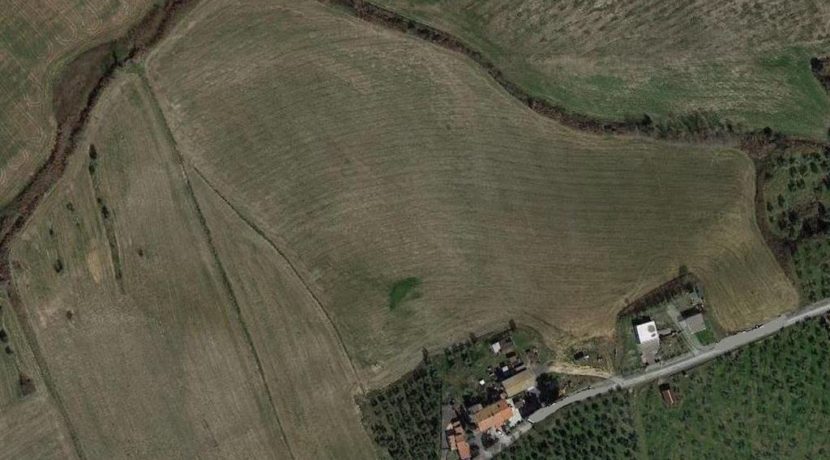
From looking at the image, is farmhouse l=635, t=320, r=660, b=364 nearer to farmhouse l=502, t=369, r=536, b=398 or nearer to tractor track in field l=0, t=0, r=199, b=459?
farmhouse l=502, t=369, r=536, b=398

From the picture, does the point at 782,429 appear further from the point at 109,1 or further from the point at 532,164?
the point at 109,1

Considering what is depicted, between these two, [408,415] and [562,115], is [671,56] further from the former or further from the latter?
[408,415]

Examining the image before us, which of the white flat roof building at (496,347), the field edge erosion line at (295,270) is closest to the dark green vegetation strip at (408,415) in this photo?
the field edge erosion line at (295,270)

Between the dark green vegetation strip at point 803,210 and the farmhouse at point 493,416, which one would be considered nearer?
the farmhouse at point 493,416

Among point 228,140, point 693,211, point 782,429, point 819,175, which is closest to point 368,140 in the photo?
point 228,140

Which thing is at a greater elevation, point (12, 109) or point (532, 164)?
point (12, 109)

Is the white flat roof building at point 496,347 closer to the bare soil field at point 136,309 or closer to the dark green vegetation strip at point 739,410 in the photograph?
the dark green vegetation strip at point 739,410

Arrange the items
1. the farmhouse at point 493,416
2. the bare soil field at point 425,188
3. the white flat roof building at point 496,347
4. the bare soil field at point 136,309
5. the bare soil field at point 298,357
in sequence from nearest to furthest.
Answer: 1. the bare soil field at point 425,188
2. the bare soil field at point 136,309
3. the farmhouse at point 493,416
4. the bare soil field at point 298,357
5. the white flat roof building at point 496,347
